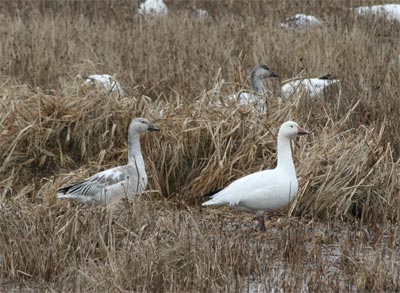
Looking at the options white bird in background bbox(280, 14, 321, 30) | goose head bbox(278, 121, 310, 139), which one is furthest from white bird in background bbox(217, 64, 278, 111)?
white bird in background bbox(280, 14, 321, 30)

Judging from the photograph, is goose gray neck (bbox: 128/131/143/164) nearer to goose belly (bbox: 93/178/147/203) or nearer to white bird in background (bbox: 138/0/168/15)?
goose belly (bbox: 93/178/147/203)

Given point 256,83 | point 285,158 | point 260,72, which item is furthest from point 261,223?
point 260,72

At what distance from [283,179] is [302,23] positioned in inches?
271

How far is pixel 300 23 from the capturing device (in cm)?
1302

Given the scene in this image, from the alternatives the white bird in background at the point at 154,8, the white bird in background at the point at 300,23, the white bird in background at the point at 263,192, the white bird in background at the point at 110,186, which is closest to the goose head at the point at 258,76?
the white bird in background at the point at 110,186

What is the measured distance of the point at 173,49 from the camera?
37.2 ft

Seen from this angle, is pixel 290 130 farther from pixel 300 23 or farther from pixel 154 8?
pixel 154 8

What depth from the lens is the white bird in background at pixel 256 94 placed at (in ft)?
26.8

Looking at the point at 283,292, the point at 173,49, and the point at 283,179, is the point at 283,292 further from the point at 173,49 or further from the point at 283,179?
the point at 173,49

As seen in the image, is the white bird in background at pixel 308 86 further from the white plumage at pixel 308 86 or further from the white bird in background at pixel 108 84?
the white bird in background at pixel 108 84

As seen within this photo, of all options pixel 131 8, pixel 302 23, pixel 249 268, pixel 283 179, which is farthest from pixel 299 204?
pixel 131 8

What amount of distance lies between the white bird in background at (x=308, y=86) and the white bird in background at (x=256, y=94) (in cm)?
23

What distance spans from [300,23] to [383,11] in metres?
1.55

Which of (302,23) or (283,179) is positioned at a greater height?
(302,23)
